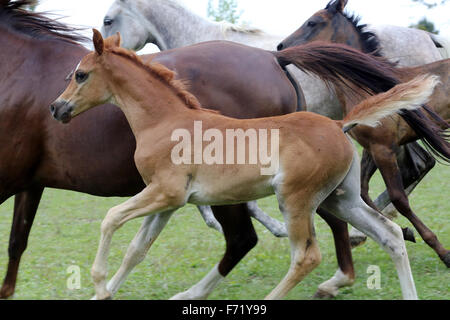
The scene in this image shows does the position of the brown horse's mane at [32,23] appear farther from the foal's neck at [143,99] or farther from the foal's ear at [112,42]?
the foal's neck at [143,99]

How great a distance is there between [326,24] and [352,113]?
114 inches

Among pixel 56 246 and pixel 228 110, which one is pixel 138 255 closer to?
pixel 228 110

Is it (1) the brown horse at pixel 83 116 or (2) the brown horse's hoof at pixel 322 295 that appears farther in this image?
(2) the brown horse's hoof at pixel 322 295

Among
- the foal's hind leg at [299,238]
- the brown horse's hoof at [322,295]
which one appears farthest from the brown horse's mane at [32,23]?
the brown horse's hoof at [322,295]

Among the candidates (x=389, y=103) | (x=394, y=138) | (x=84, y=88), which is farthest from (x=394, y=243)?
(x=84, y=88)

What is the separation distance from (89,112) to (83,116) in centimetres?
4

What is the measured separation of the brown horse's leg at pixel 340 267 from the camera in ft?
14.1

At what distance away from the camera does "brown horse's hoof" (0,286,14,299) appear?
448 centimetres

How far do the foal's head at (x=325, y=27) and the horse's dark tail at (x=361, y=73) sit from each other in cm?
180

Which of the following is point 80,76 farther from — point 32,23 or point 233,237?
point 233,237

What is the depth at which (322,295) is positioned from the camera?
14.1 feet

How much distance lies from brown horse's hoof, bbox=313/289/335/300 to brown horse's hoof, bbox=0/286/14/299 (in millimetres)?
2066

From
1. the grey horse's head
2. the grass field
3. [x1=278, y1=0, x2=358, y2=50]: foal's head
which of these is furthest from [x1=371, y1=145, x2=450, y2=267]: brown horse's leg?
the grey horse's head
